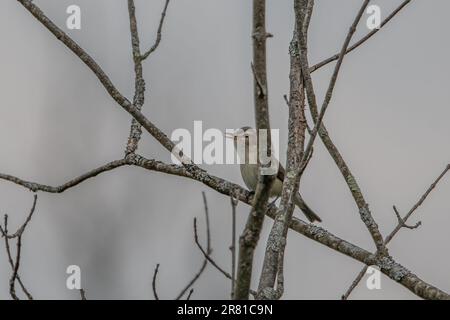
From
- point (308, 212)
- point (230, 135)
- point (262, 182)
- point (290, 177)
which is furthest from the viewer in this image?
point (308, 212)

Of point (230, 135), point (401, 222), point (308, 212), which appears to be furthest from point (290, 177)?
point (308, 212)

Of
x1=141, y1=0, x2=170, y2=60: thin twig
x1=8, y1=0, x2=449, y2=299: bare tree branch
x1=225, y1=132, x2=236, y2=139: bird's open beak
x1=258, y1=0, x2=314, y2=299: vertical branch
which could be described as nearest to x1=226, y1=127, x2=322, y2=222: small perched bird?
x1=225, y1=132, x2=236, y2=139: bird's open beak

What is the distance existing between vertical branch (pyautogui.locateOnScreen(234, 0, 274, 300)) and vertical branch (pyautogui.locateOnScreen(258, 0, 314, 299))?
0.42m

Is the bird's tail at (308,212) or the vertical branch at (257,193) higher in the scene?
the bird's tail at (308,212)

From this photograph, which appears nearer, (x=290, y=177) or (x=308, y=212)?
(x=290, y=177)

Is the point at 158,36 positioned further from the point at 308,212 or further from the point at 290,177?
the point at 308,212

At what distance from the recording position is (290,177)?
3.98 metres

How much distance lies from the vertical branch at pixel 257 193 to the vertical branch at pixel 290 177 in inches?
16.5

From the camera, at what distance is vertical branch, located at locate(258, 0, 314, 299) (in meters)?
3.09

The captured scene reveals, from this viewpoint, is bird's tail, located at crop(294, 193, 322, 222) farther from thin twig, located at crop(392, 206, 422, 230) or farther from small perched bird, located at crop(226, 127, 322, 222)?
thin twig, located at crop(392, 206, 422, 230)

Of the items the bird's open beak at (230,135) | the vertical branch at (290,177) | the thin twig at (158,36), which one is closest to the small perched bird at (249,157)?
the bird's open beak at (230,135)

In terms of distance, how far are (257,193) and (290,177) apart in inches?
55.1

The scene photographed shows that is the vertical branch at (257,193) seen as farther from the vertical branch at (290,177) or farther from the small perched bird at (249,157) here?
the small perched bird at (249,157)

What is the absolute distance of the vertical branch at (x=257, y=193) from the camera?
2.57 m
